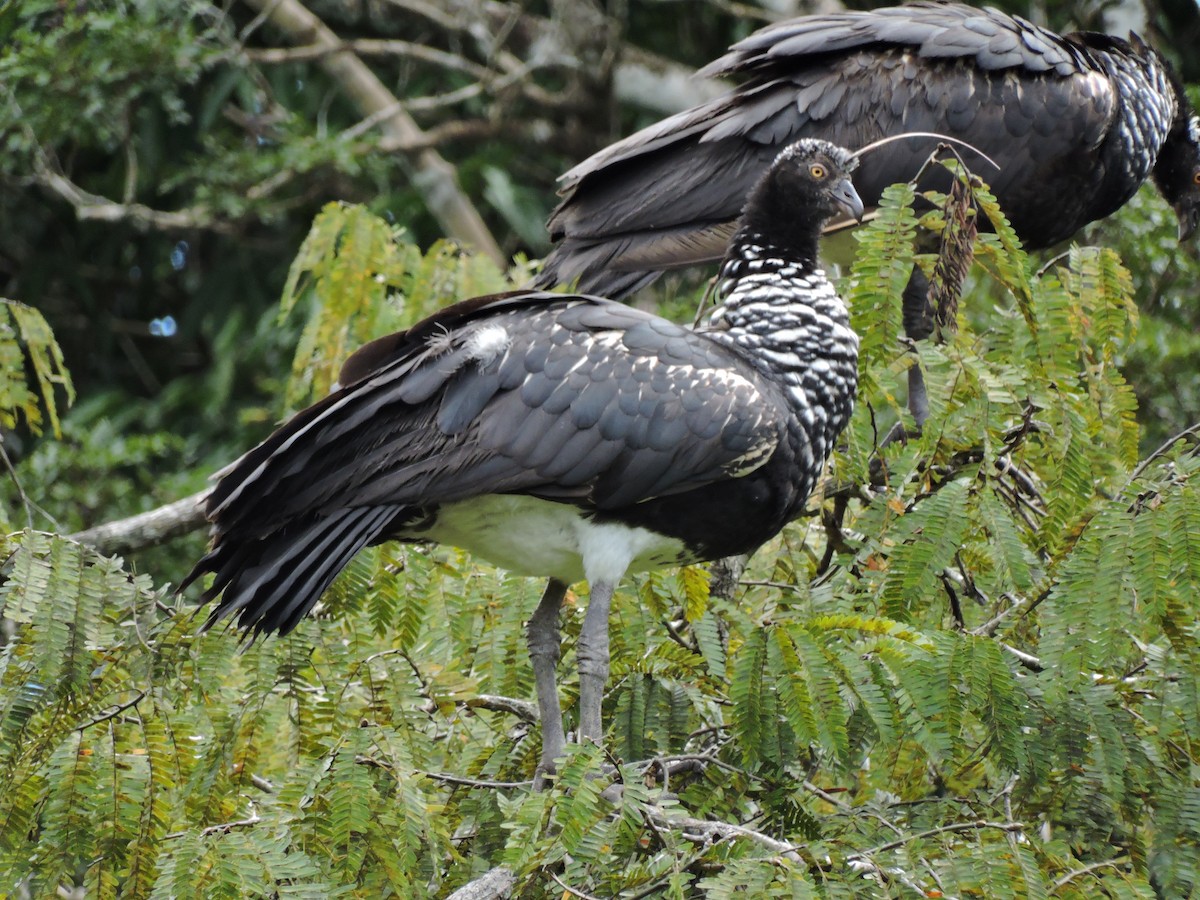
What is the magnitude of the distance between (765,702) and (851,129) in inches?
94.0

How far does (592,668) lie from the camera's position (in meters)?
3.43

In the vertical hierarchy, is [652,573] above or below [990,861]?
above

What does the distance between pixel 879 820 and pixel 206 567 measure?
1458 millimetres

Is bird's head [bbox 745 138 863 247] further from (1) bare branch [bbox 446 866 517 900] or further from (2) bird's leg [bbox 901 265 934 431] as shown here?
(1) bare branch [bbox 446 866 517 900]

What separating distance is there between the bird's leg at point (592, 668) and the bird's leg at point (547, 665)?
0.26 feet

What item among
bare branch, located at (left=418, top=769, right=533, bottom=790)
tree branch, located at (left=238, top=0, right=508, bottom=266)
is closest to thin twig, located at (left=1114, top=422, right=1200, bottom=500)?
bare branch, located at (left=418, top=769, right=533, bottom=790)

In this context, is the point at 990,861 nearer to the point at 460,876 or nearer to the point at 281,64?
the point at 460,876

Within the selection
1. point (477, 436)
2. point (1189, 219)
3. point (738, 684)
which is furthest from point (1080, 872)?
point (1189, 219)

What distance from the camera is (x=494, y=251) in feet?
27.7

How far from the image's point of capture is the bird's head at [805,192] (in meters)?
3.86

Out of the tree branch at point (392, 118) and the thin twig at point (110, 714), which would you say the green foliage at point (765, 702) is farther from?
the tree branch at point (392, 118)

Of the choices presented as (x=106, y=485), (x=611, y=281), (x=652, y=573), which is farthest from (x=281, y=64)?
(x=652, y=573)

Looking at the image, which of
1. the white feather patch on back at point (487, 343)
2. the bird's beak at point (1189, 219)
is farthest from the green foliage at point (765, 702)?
the bird's beak at point (1189, 219)

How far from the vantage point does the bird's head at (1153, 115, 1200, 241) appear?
586 centimetres
